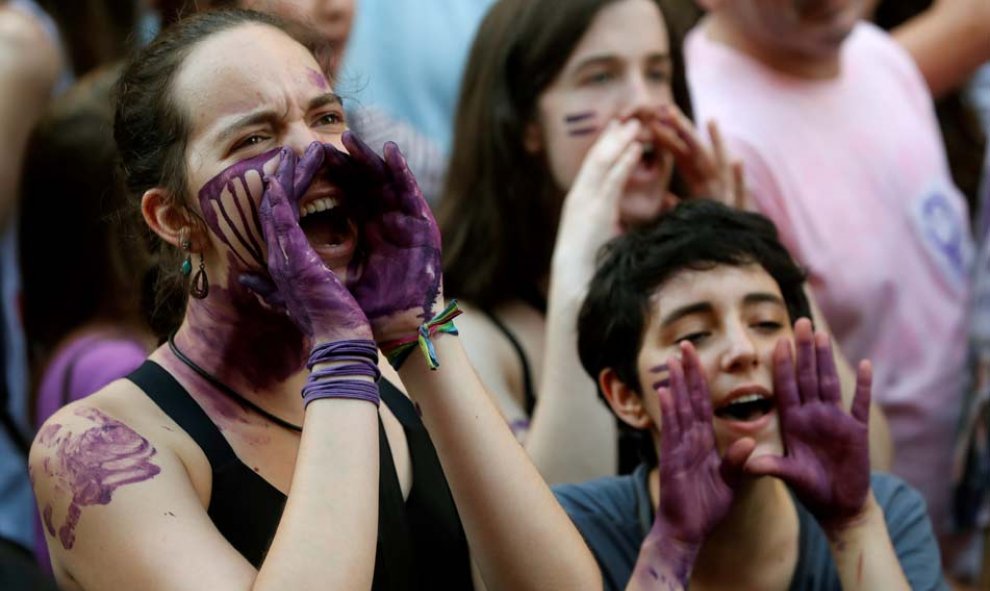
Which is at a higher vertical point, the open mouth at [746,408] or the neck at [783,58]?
the neck at [783,58]

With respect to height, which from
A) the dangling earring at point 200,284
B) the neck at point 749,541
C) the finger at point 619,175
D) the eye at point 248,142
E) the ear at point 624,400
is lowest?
the neck at point 749,541

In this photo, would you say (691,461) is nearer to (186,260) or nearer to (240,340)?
(240,340)

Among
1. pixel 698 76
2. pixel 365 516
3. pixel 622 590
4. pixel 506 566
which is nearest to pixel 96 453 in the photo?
pixel 365 516

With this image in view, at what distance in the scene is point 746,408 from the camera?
8.54 ft

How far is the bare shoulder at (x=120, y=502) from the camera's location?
1.96m

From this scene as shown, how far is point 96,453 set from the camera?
2.03 meters

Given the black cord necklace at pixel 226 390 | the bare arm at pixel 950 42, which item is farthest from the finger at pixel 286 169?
the bare arm at pixel 950 42

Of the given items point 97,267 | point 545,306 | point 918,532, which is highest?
point 97,267

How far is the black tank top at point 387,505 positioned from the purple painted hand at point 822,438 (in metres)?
0.52

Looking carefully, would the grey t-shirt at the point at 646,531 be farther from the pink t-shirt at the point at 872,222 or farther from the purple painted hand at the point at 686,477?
the pink t-shirt at the point at 872,222

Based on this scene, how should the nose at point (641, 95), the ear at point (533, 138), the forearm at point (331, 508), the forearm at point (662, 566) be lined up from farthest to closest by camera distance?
the ear at point (533, 138), the nose at point (641, 95), the forearm at point (662, 566), the forearm at point (331, 508)

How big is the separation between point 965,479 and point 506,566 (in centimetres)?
175

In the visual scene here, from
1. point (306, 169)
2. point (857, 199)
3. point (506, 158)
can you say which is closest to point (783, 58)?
point (857, 199)

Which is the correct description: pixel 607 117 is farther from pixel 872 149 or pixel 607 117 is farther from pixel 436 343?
pixel 436 343
